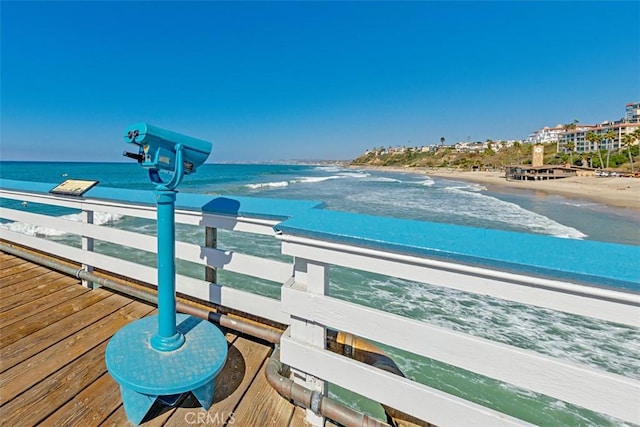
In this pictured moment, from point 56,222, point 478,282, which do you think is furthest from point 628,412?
point 56,222

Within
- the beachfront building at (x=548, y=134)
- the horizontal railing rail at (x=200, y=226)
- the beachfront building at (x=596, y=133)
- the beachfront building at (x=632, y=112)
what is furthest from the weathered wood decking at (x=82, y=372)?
the beachfront building at (x=548, y=134)

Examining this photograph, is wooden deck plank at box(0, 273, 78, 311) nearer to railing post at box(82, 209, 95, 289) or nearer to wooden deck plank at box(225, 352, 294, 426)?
railing post at box(82, 209, 95, 289)

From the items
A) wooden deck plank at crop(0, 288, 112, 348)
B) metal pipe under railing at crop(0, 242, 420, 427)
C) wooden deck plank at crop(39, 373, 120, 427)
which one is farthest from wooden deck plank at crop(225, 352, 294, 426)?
wooden deck plank at crop(0, 288, 112, 348)

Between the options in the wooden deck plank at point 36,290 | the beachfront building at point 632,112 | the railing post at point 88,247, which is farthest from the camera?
the beachfront building at point 632,112

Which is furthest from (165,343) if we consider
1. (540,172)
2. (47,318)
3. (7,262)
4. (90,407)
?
(540,172)

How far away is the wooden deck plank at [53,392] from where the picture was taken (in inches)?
53.0

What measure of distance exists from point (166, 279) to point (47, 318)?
1331 mm

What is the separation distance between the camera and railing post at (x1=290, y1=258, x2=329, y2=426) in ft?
4.21

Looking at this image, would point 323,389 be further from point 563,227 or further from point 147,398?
point 563,227

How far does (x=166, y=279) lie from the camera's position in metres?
1.46

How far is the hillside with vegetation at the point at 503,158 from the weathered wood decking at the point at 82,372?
5436cm

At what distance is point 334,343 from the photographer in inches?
60.2

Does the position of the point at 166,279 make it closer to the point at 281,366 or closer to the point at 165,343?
the point at 165,343

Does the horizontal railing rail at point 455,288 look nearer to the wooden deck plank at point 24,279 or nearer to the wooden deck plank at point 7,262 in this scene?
the wooden deck plank at point 24,279
